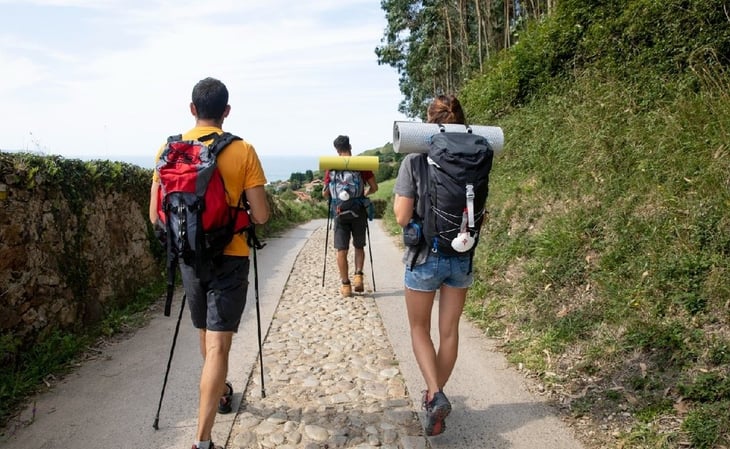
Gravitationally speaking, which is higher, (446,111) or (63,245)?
(446,111)

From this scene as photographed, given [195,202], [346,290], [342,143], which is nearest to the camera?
[195,202]

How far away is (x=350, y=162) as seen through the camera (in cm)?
615

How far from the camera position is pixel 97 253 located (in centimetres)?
573

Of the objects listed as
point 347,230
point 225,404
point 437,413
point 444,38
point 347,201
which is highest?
point 444,38

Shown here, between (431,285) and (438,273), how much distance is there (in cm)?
10

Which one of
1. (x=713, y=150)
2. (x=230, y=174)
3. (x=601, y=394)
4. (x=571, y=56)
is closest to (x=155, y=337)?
(x=230, y=174)

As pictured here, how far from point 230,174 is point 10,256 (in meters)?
2.46

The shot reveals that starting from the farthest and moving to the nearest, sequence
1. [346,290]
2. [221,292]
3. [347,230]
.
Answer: [346,290] < [347,230] < [221,292]

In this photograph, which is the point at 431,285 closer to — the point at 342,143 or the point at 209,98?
the point at 209,98

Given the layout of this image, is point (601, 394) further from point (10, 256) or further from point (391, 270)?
point (391, 270)

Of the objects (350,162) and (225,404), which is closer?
(225,404)

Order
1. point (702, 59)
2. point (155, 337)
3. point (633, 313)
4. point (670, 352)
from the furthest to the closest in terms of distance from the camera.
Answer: point (702, 59) → point (155, 337) → point (633, 313) → point (670, 352)

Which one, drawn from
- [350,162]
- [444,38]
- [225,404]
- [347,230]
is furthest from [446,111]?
[444,38]

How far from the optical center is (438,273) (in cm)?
329
